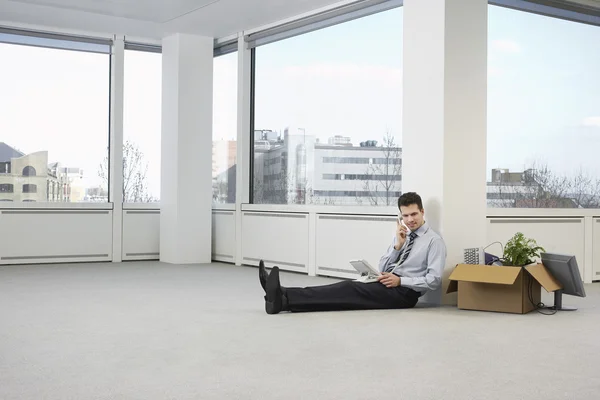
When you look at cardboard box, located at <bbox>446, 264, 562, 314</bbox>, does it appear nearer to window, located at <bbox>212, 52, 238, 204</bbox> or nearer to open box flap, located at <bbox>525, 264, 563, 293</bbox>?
open box flap, located at <bbox>525, 264, 563, 293</bbox>

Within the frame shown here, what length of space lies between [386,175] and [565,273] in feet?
8.02

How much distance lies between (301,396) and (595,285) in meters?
5.14

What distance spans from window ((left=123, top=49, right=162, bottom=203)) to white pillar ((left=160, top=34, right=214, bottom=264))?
391 mm

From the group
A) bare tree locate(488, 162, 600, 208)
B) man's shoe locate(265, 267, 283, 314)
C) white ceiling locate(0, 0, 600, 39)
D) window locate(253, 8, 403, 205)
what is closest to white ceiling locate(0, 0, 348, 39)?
white ceiling locate(0, 0, 600, 39)

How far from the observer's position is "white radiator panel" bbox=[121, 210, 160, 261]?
9.39 meters

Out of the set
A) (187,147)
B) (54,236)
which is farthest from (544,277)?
(54,236)

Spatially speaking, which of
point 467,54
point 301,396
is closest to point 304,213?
point 467,54

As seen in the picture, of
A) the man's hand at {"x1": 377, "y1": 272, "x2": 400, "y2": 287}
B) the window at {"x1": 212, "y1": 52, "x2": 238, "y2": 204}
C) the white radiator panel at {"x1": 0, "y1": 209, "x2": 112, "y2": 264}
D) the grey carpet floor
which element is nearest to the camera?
the grey carpet floor

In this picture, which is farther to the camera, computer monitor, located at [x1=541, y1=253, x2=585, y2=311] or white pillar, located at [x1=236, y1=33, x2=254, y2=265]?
white pillar, located at [x1=236, y1=33, x2=254, y2=265]

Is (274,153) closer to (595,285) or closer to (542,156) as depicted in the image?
(542,156)

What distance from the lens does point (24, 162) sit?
8914 mm

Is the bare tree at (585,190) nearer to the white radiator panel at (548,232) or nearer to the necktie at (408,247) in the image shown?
the white radiator panel at (548,232)

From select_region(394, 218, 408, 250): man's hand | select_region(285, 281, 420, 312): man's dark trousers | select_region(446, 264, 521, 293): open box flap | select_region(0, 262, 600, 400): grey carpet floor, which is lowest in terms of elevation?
select_region(0, 262, 600, 400): grey carpet floor

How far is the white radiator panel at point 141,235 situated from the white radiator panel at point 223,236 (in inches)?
30.9
